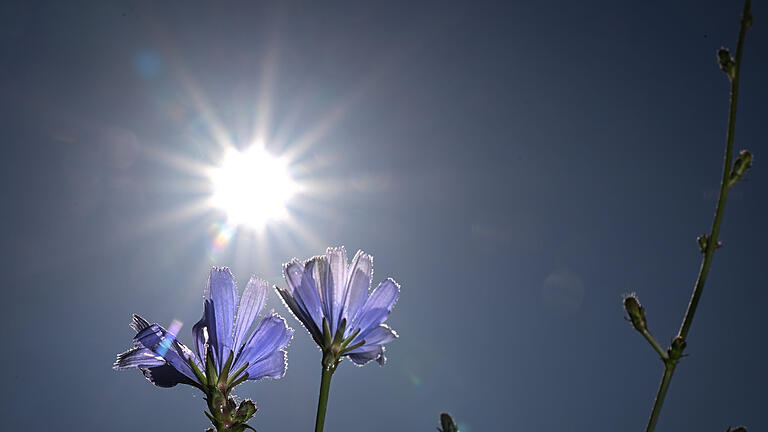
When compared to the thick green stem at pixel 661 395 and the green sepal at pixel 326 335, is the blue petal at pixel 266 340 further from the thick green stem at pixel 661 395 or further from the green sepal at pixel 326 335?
the thick green stem at pixel 661 395

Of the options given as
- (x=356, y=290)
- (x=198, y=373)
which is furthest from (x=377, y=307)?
(x=198, y=373)

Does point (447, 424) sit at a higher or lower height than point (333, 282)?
lower

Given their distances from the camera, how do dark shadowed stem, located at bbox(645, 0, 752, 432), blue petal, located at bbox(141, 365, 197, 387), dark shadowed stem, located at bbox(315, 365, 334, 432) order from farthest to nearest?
1. blue petal, located at bbox(141, 365, 197, 387)
2. dark shadowed stem, located at bbox(645, 0, 752, 432)
3. dark shadowed stem, located at bbox(315, 365, 334, 432)

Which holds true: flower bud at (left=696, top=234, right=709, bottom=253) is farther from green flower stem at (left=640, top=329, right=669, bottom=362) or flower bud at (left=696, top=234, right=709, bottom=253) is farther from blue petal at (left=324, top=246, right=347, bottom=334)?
blue petal at (left=324, top=246, right=347, bottom=334)

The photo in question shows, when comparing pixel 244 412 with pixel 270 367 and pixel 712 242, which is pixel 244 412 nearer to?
pixel 270 367

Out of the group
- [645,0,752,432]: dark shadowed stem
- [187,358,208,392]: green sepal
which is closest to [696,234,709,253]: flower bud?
[645,0,752,432]: dark shadowed stem

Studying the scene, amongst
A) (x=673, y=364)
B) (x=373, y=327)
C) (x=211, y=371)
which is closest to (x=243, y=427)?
(x=211, y=371)
